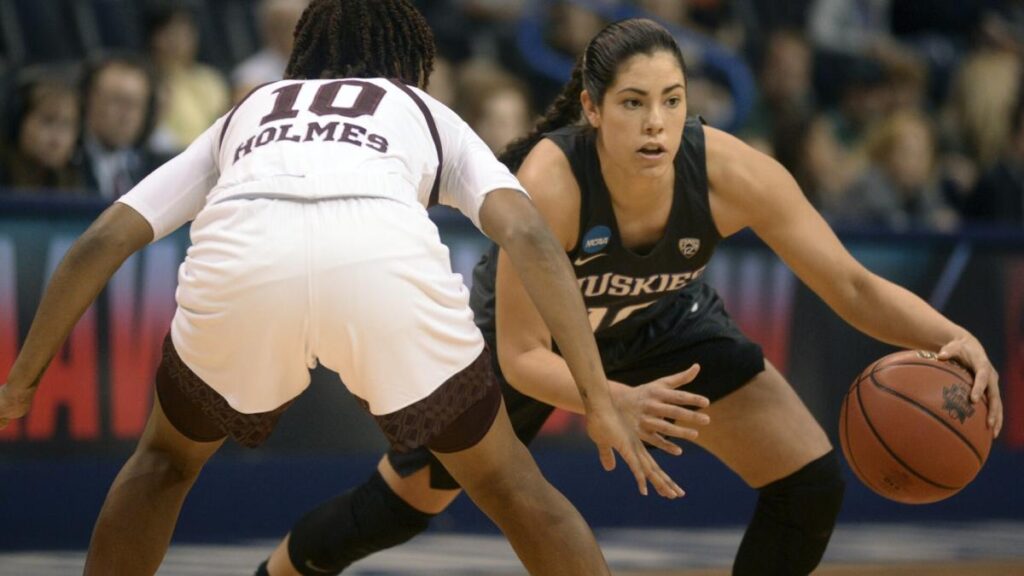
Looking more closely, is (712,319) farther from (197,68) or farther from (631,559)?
(197,68)

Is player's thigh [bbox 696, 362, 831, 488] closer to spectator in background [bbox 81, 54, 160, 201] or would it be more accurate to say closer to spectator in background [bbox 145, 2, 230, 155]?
spectator in background [bbox 81, 54, 160, 201]

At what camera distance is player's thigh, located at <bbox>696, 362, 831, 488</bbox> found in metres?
3.95

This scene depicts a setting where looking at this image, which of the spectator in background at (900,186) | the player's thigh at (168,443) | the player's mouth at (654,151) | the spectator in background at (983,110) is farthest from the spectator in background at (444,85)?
the player's thigh at (168,443)

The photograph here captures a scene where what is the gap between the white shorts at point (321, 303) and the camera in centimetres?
293

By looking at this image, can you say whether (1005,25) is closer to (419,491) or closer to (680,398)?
(419,491)

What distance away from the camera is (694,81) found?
882 cm

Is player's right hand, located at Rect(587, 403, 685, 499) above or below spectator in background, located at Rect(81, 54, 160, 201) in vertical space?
above

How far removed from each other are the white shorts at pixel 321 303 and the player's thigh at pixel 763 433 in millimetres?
1146

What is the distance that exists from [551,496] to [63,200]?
3235 millimetres

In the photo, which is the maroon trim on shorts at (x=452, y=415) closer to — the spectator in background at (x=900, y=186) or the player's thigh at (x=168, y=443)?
the player's thigh at (x=168, y=443)

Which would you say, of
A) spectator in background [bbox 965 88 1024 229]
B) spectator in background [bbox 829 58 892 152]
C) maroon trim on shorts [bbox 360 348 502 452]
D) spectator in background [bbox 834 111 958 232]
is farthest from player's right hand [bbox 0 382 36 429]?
spectator in background [bbox 829 58 892 152]

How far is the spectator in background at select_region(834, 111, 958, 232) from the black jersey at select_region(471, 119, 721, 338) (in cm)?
410

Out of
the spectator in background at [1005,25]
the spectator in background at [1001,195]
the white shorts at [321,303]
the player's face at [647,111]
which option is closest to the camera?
the white shorts at [321,303]

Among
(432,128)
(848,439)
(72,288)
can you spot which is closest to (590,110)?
(432,128)
